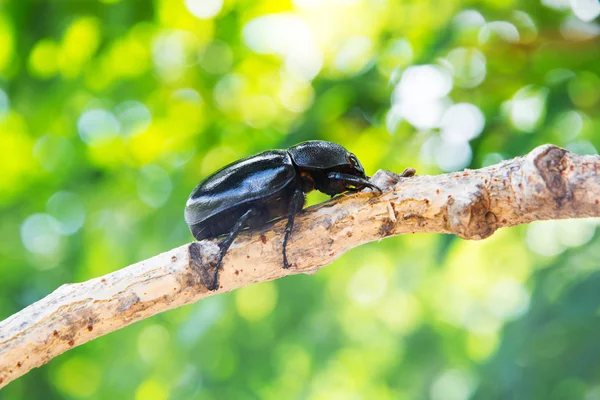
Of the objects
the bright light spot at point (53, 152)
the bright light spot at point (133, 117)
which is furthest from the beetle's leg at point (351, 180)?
the bright light spot at point (53, 152)

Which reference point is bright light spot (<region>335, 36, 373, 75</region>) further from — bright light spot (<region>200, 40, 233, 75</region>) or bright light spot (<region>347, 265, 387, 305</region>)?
bright light spot (<region>347, 265, 387, 305</region>)

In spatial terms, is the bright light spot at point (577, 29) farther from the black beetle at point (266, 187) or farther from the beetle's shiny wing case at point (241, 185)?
the beetle's shiny wing case at point (241, 185)

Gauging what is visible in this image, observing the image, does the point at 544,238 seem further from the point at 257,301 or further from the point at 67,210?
the point at 67,210

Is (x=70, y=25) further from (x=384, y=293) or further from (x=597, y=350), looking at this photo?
(x=384, y=293)

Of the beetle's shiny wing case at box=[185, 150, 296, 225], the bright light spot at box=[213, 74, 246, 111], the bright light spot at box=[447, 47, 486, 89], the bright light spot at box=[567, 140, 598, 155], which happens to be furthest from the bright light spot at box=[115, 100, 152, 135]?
the bright light spot at box=[567, 140, 598, 155]

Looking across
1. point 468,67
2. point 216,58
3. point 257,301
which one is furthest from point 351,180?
point 257,301

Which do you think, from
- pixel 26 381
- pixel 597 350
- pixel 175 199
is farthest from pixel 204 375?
pixel 597 350
